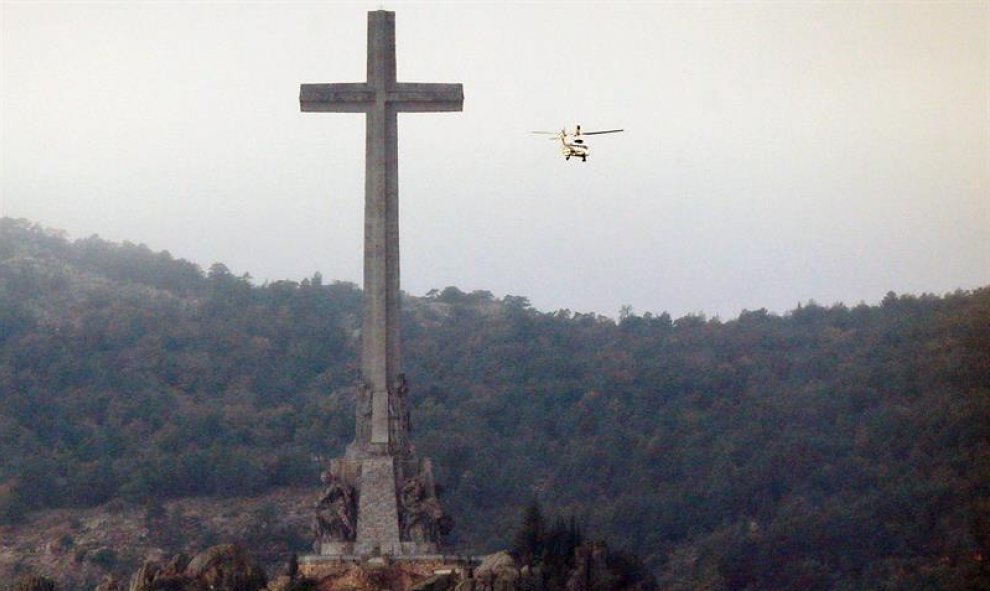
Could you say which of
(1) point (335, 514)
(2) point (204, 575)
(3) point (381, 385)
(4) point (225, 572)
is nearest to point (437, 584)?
(4) point (225, 572)

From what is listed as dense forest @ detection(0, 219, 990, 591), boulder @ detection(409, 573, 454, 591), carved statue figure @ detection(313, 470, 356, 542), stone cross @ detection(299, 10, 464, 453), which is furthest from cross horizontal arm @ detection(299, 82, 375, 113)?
boulder @ detection(409, 573, 454, 591)

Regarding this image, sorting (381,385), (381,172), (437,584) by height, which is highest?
(381,172)

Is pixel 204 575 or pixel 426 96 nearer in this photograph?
pixel 204 575

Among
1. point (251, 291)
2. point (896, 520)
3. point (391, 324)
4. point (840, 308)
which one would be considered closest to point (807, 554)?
point (896, 520)

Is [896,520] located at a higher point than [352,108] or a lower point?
lower

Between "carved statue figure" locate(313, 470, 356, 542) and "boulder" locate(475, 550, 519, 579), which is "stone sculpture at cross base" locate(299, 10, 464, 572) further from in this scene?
"boulder" locate(475, 550, 519, 579)

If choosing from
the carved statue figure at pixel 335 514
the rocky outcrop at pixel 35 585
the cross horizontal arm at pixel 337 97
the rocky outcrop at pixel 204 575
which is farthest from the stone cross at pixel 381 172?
the rocky outcrop at pixel 35 585

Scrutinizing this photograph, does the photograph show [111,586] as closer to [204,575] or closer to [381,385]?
[204,575]

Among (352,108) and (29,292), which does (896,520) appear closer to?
(352,108)
